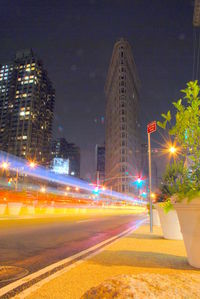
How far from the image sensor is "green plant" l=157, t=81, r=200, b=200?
14.0ft

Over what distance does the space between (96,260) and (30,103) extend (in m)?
157

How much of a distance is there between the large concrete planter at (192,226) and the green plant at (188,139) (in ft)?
0.60

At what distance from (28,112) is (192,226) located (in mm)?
155591

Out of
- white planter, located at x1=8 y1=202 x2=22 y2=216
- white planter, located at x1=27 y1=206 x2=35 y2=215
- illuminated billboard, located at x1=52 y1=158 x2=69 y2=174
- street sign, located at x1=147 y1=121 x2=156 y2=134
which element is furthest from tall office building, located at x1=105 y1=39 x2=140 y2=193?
street sign, located at x1=147 y1=121 x2=156 y2=134

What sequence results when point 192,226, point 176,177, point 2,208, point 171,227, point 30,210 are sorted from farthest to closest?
1. point 30,210
2. point 2,208
3. point 171,227
4. point 176,177
5. point 192,226

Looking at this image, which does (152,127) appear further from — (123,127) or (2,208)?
(123,127)

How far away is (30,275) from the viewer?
11.8 feet

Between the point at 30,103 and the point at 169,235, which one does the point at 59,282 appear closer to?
the point at 169,235

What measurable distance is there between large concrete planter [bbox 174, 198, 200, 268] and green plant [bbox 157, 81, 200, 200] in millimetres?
183

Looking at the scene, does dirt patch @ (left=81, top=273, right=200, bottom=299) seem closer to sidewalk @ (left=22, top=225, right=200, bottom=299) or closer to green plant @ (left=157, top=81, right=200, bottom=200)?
sidewalk @ (left=22, top=225, right=200, bottom=299)

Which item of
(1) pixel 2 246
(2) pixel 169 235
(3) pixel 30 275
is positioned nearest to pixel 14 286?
(3) pixel 30 275

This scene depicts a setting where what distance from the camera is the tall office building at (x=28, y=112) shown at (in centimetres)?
14743

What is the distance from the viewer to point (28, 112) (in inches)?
5930

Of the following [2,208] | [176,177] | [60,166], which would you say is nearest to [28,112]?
[60,166]
